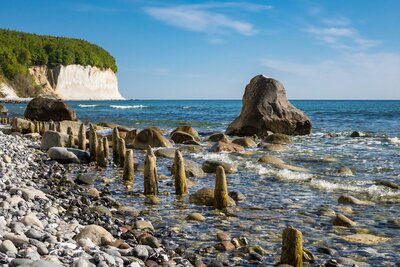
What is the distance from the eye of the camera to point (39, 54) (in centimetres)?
13375

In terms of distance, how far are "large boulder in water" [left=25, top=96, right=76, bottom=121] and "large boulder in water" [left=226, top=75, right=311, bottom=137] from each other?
15038 millimetres

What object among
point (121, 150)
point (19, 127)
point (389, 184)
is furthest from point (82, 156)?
point (19, 127)

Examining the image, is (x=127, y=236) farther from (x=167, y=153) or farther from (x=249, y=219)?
(x=167, y=153)

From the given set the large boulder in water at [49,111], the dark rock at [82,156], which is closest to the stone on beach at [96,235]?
the dark rock at [82,156]

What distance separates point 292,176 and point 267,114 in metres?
13.6

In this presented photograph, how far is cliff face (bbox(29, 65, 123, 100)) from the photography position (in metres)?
131

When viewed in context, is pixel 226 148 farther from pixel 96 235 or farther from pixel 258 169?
pixel 96 235

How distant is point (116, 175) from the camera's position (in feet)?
48.5

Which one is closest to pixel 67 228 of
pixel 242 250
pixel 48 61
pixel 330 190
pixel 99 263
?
pixel 99 263

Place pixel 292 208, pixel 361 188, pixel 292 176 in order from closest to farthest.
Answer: pixel 292 208 < pixel 361 188 < pixel 292 176

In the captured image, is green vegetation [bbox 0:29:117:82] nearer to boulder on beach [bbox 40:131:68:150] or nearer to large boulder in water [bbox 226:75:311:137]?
large boulder in water [bbox 226:75:311:137]

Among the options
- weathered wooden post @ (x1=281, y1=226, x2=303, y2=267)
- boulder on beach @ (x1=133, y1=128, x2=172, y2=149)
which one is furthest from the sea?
boulder on beach @ (x1=133, y1=128, x2=172, y2=149)

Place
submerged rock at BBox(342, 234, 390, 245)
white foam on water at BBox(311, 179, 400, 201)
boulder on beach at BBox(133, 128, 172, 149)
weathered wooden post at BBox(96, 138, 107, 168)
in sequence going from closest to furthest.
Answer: submerged rock at BBox(342, 234, 390, 245), white foam on water at BBox(311, 179, 400, 201), weathered wooden post at BBox(96, 138, 107, 168), boulder on beach at BBox(133, 128, 172, 149)

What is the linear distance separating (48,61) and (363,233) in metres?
138
